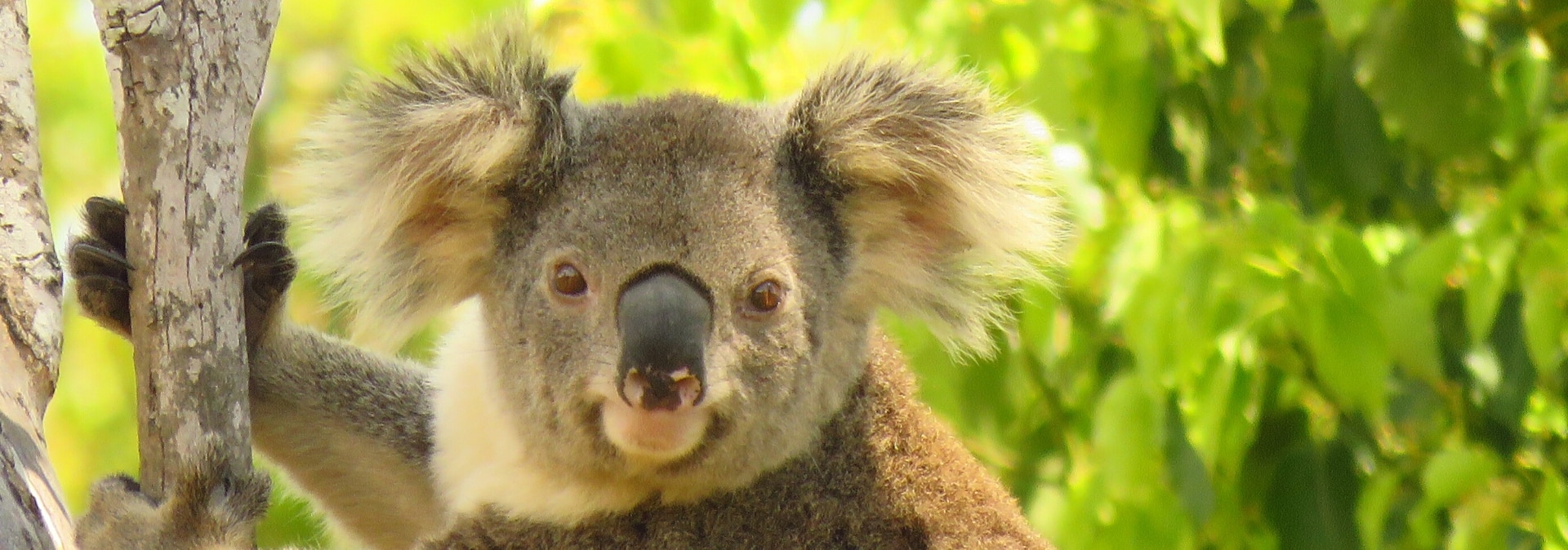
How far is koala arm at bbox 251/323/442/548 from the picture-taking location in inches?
109

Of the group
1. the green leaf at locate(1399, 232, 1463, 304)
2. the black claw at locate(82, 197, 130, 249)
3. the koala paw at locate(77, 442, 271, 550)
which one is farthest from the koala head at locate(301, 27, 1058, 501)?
the green leaf at locate(1399, 232, 1463, 304)

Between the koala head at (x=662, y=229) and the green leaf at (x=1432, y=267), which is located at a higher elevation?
the koala head at (x=662, y=229)

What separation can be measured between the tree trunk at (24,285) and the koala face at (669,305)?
2.33 ft

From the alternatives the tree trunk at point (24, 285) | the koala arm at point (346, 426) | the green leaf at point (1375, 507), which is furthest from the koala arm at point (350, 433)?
the green leaf at point (1375, 507)

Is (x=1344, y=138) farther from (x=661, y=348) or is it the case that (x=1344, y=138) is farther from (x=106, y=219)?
(x=106, y=219)

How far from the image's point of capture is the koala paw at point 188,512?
2.03 m

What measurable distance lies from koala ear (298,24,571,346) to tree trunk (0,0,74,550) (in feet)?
1.66

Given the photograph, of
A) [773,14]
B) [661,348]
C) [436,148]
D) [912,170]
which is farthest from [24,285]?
[773,14]

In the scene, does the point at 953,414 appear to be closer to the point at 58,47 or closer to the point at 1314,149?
the point at 1314,149

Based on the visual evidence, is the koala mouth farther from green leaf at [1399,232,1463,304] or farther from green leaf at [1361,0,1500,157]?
green leaf at [1361,0,1500,157]

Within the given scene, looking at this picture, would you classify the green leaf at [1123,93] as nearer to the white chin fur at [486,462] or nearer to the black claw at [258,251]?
the white chin fur at [486,462]

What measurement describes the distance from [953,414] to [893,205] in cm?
101

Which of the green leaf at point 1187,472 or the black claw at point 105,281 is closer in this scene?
the black claw at point 105,281

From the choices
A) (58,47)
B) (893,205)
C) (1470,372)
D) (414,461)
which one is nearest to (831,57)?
(893,205)
